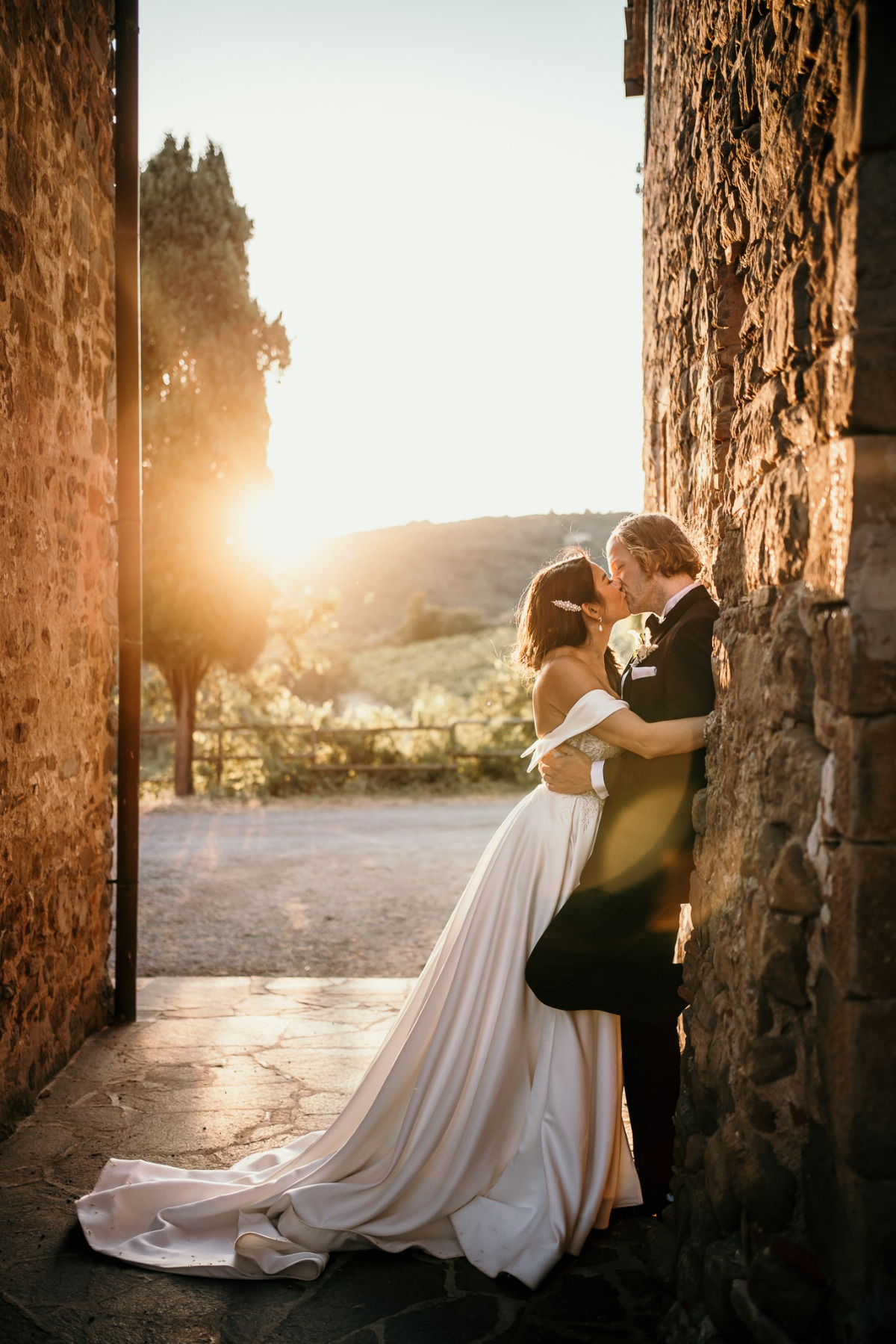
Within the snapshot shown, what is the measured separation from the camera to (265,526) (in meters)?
13.9

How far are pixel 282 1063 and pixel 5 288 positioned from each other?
3.08 m

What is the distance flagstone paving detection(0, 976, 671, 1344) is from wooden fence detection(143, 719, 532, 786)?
33.0 feet

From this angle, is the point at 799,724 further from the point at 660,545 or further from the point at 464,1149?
the point at 464,1149

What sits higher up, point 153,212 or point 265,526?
point 153,212

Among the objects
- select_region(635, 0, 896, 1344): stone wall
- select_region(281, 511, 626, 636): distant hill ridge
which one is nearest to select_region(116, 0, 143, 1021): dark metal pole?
select_region(635, 0, 896, 1344): stone wall

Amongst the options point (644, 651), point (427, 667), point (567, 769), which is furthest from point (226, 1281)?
point (427, 667)

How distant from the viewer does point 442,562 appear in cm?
5403

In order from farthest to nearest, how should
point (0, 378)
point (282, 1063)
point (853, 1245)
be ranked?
point (282, 1063) < point (0, 378) < point (853, 1245)

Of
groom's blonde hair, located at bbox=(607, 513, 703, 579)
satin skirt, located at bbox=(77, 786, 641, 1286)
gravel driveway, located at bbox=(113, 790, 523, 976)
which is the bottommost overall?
gravel driveway, located at bbox=(113, 790, 523, 976)

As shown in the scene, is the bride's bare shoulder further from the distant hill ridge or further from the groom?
the distant hill ridge

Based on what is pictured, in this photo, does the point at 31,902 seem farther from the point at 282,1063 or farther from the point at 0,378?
the point at 0,378

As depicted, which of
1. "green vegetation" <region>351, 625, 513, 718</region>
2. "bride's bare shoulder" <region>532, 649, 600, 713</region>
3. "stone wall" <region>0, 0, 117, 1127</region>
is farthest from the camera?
"green vegetation" <region>351, 625, 513, 718</region>

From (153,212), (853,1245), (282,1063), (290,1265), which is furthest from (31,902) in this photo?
(153,212)

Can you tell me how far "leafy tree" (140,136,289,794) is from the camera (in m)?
13.2
